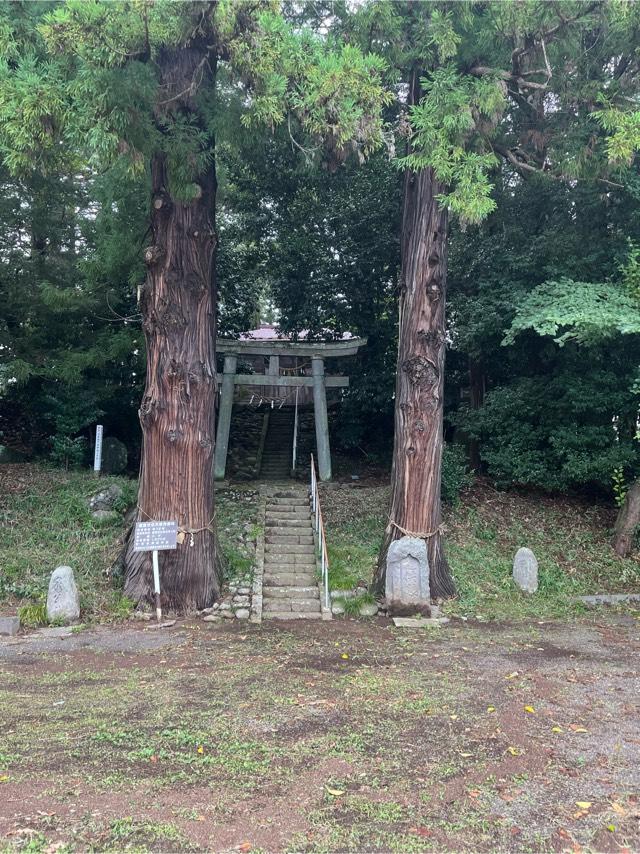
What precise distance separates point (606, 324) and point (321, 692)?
17.9 ft

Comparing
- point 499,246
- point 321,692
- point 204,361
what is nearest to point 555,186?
point 499,246

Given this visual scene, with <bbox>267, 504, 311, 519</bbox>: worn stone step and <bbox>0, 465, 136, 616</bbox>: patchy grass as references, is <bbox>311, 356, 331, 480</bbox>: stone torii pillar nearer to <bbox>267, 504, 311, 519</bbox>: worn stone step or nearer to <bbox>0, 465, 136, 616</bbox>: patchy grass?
<bbox>267, 504, 311, 519</bbox>: worn stone step

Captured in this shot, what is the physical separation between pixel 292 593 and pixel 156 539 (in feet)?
6.59

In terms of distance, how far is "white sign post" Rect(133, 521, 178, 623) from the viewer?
6742 millimetres

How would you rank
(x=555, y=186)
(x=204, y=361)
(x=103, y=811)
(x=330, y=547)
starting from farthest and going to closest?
(x=555, y=186), (x=330, y=547), (x=204, y=361), (x=103, y=811)

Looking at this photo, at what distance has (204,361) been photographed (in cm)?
735

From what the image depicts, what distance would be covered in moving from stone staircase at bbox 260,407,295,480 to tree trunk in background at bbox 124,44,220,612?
610 centimetres

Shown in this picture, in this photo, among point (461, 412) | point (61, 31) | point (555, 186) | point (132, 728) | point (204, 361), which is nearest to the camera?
point (132, 728)

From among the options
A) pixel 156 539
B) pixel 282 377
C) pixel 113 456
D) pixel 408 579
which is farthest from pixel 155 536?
pixel 282 377

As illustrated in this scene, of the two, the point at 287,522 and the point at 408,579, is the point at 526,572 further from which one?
the point at 287,522

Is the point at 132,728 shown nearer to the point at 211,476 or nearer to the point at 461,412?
the point at 211,476

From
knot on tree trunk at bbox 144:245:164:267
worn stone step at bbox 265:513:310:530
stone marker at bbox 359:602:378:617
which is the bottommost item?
stone marker at bbox 359:602:378:617

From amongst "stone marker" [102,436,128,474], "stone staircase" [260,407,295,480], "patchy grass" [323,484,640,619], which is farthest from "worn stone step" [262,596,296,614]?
"stone marker" [102,436,128,474]

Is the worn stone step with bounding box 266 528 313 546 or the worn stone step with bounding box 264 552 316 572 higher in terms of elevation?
the worn stone step with bounding box 266 528 313 546
